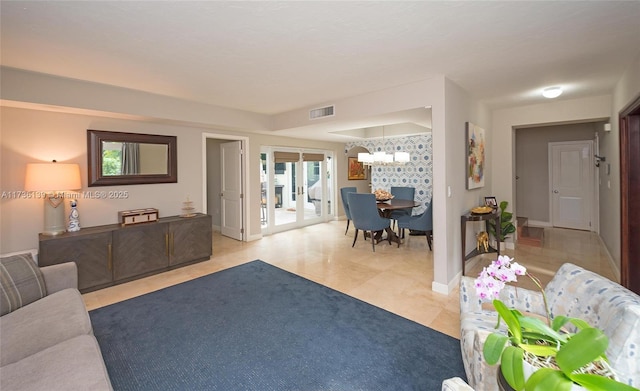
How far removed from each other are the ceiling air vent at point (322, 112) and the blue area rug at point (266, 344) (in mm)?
2618

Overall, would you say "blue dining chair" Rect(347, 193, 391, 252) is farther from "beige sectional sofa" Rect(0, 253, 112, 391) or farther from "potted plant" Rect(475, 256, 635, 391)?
"beige sectional sofa" Rect(0, 253, 112, 391)

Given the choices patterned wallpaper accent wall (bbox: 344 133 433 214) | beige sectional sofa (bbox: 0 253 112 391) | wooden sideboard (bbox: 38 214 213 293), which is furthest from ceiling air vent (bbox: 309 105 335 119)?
Answer: beige sectional sofa (bbox: 0 253 112 391)

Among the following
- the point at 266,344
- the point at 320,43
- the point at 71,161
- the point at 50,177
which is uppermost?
the point at 320,43

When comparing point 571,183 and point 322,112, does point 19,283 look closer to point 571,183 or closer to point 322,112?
point 322,112

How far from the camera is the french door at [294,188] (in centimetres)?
633

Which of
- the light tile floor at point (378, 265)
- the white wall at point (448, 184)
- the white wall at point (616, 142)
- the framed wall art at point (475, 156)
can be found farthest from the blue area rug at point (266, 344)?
the white wall at point (616, 142)

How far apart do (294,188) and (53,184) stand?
4430 millimetres

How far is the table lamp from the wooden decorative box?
598mm

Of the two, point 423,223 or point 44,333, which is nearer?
point 44,333

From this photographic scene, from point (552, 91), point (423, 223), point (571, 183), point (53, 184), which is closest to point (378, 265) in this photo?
point (423, 223)

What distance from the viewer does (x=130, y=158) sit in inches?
158

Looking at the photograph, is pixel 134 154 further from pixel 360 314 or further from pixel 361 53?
pixel 360 314

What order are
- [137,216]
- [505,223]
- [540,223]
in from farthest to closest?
[540,223], [505,223], [137,216]

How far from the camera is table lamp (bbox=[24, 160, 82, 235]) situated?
9.96 feet
